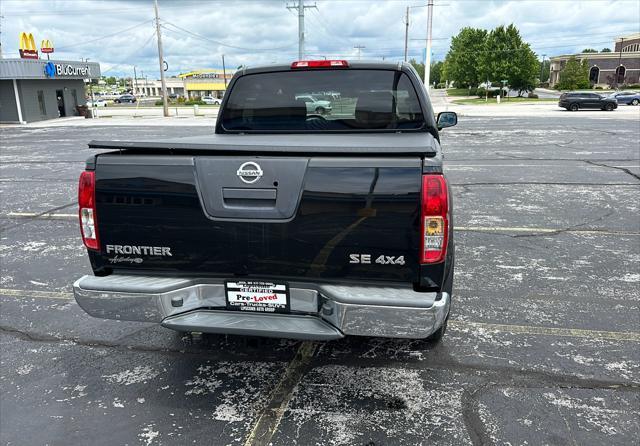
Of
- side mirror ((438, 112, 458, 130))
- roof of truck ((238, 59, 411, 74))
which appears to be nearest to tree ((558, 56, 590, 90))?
side mirror ((438, 112, 458, 130))

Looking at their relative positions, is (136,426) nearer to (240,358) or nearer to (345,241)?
(240,358)

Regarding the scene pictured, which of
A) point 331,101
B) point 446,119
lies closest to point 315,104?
point 331,101

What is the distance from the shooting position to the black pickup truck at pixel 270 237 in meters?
2.67

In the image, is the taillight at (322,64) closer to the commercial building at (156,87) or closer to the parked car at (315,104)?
the parked car at (315,104)

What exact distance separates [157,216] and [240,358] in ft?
4.50

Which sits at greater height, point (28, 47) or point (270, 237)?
point (28, 47)

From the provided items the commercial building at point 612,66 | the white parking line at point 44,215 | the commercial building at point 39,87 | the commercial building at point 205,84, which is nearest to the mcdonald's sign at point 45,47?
the commercial building at point 39,87

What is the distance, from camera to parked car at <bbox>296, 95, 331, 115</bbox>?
14.3 feet

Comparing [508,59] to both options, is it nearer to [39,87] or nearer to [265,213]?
[39,87]

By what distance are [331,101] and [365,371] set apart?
2297 mm

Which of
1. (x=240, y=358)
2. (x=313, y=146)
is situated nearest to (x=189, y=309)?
(x=240, y=358)

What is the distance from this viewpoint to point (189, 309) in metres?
2.99

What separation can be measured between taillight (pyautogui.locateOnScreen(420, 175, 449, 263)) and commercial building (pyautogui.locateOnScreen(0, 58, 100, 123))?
3953cm

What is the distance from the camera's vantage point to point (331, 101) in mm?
4375
